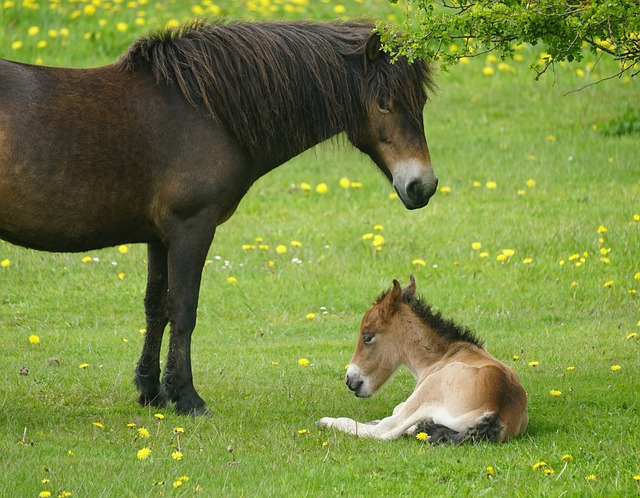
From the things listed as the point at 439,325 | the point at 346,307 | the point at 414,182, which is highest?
the point at 414,182

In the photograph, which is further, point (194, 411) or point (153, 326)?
point (153, 326)

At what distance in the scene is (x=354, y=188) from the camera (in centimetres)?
1337

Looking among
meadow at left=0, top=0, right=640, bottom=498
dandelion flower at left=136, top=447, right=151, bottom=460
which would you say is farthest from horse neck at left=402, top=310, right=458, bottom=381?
dandelion flower at left=136, top=447, right=151, bottom=460

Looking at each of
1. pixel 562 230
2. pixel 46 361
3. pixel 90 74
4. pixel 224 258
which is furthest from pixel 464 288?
pixel 90 74

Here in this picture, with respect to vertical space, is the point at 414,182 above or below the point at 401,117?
below

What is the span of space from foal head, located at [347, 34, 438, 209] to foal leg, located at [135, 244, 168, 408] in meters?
1.74

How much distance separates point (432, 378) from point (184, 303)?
5.62ft

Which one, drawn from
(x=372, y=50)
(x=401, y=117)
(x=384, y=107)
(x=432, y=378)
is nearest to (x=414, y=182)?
(x=401, y=117)

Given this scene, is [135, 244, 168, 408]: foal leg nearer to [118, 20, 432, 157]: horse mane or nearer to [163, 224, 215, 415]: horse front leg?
[163, 224, 215, 415]: horse front leg

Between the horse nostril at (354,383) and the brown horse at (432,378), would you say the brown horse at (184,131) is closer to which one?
the brown horse at (432,378)

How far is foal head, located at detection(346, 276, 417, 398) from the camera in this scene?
22.1ft

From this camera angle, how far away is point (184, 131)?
6.61 m

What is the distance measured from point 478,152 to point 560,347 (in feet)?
21.6

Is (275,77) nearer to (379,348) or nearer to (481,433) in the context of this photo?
(379,348)
